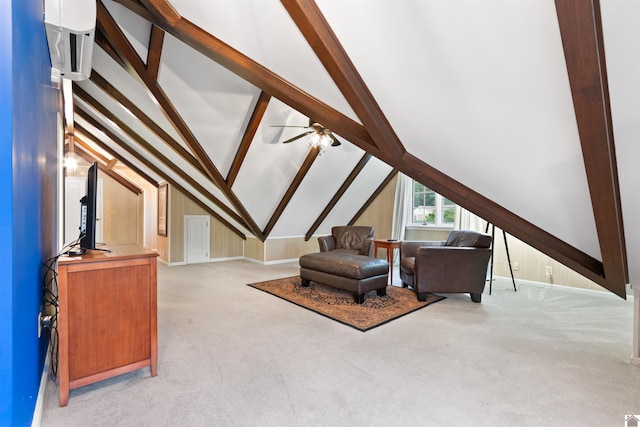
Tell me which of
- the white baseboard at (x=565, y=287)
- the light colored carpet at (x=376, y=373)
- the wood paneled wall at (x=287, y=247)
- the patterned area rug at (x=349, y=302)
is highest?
the wood paneled wall at (x=287, y=247)

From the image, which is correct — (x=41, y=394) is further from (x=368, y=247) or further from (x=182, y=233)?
(x=182, y=233)

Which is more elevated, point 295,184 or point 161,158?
point 161,158

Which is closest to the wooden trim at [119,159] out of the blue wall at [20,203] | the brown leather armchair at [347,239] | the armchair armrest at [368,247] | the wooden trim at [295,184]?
the wooden trim at [295,184]

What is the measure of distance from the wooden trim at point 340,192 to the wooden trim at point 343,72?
3320 millimetres

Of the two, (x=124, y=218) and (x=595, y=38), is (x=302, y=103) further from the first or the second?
(x=124, y=218)

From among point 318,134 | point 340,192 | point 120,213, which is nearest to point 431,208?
point 340,192

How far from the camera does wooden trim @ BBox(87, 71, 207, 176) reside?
4.32 meters

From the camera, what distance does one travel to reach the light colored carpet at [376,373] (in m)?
1.92

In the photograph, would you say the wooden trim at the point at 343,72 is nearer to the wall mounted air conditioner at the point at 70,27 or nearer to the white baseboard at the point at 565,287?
the wall mounted air conditioner at the point at 70,27

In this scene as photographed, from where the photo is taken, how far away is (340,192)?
21.9 ft

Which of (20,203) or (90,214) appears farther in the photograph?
(90,214)

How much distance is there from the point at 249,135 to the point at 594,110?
3809 millimetres

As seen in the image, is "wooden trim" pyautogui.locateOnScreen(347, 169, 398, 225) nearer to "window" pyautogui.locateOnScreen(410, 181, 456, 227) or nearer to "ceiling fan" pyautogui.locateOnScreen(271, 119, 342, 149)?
"window" pyautogui.locateOnScreen(410, 181, 456, 227)

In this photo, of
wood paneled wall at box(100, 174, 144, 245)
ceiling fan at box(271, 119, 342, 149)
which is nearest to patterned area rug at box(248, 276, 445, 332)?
ceiling fan at box(271, 119, 342, 149)
